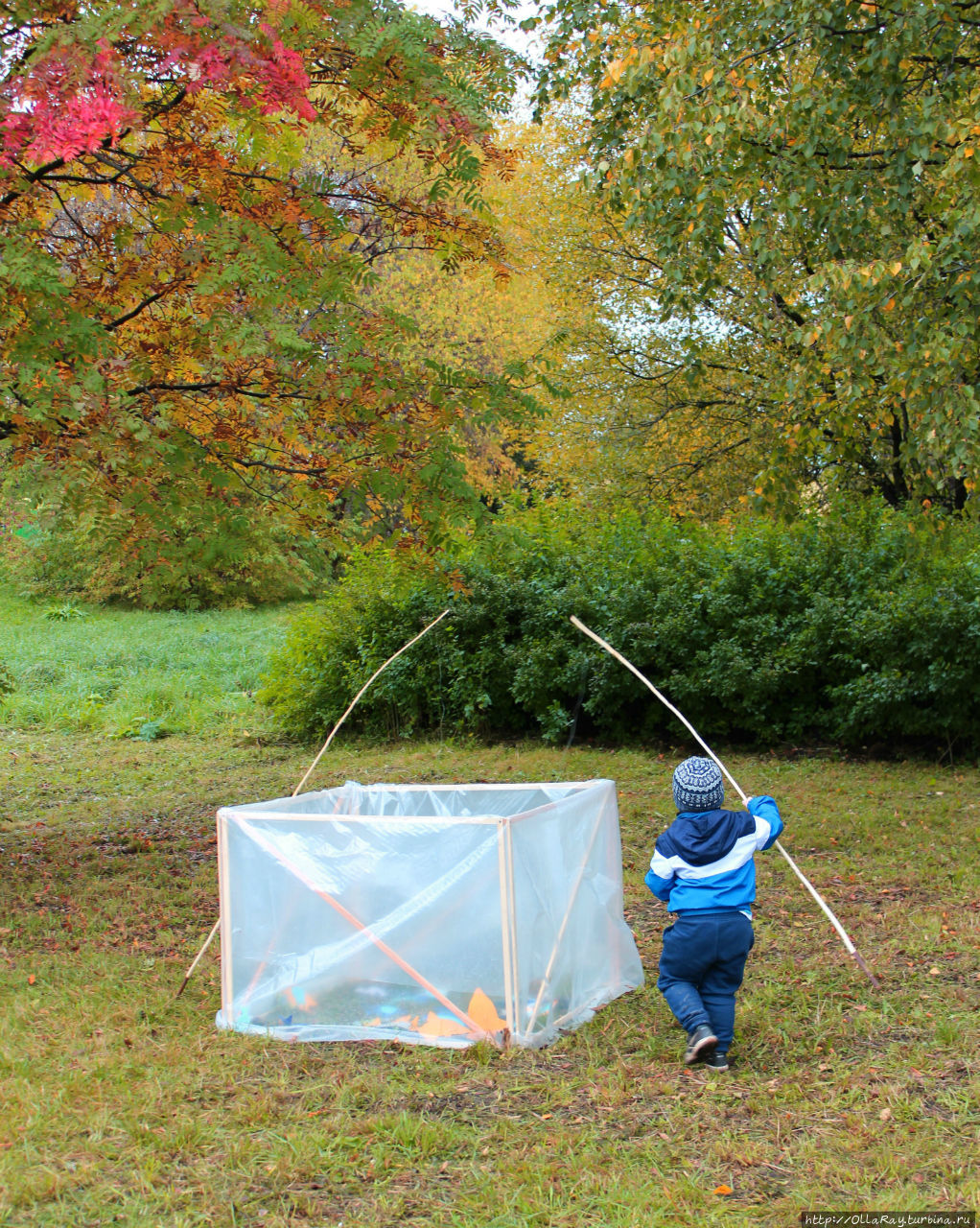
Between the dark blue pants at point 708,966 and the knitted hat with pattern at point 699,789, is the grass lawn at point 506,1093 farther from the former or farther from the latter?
the knitted hat with pattern at point 699,789

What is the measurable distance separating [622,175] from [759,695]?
502cm

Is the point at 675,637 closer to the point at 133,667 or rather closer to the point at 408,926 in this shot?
the point at 408,926

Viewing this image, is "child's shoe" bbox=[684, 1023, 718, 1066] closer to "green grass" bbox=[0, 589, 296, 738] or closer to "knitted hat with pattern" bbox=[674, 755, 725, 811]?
"knitted hat with pattern" bbox=[674, 755, 725, 811]

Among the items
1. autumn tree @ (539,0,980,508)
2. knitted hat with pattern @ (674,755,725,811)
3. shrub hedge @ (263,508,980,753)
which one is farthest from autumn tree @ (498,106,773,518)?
knitted hat with pattern @ (674,755,725,811)

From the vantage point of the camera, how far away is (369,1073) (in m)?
3.88

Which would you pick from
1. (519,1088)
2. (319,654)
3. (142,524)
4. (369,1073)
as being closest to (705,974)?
(519,1088)

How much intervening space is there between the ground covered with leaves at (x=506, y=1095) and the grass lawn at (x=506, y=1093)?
0.03ft

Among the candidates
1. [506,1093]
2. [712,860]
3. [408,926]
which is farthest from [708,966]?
[408,926]

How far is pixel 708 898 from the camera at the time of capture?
409 cm

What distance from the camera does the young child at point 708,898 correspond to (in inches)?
159

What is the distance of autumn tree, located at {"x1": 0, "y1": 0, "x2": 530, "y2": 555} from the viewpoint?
4719mm

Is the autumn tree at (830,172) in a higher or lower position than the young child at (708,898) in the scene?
higher

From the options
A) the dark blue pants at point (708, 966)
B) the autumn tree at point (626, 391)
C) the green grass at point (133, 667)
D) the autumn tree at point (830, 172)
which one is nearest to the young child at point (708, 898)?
the dark blue pants at point (708, 966)

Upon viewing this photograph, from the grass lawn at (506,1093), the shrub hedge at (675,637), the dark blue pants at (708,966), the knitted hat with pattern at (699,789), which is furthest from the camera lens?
the shrub hedge at (675,637)
